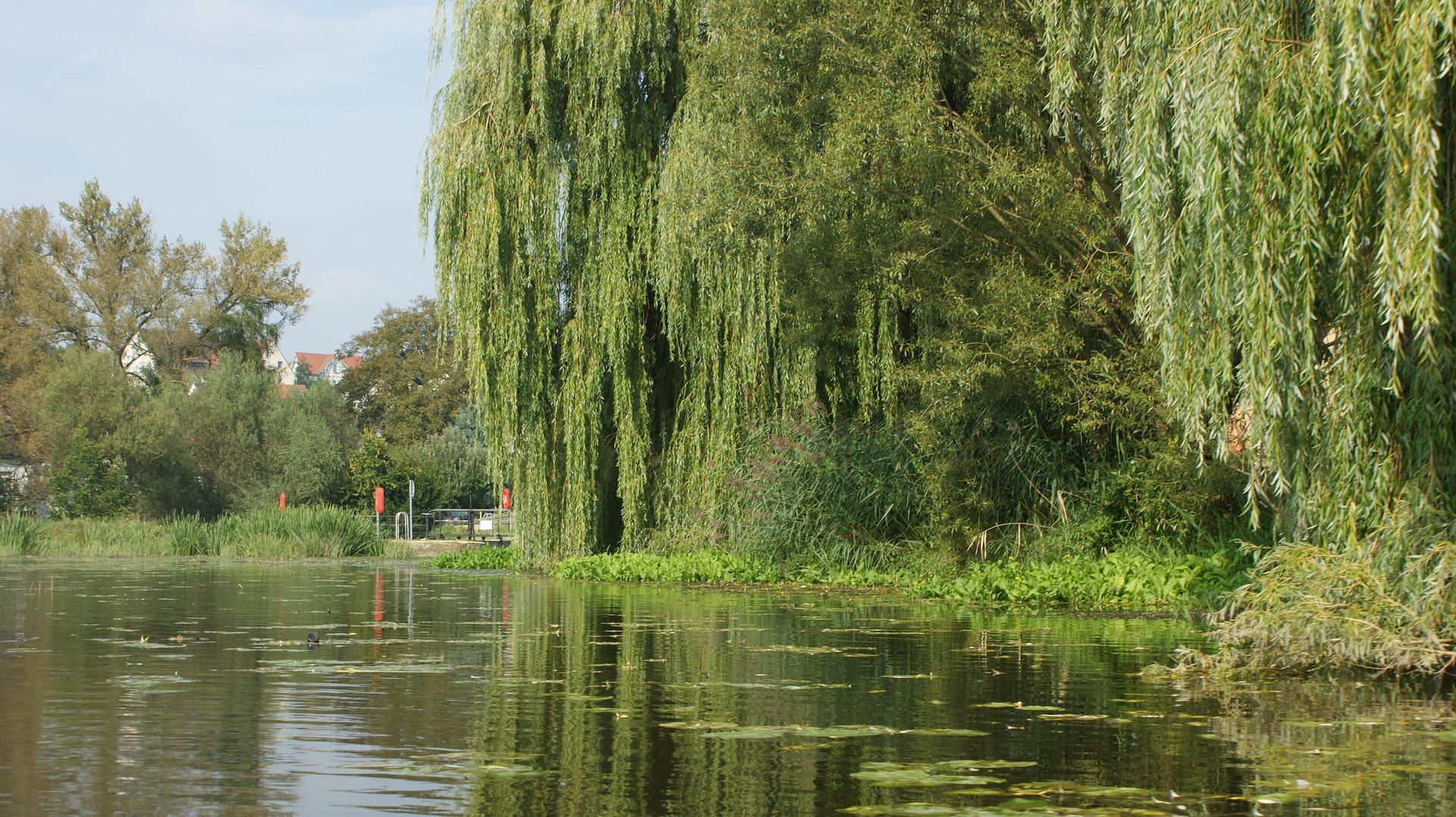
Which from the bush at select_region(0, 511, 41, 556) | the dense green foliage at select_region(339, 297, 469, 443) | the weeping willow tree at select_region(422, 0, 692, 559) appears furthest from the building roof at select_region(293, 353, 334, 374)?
the weeping willow tree at select_region(422, 0, 692, 559)

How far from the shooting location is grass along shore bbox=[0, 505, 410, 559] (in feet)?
102

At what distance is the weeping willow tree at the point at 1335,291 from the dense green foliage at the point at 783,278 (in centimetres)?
406

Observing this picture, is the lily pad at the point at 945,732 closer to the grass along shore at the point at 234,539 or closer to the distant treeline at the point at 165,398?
the grass along shore at the point at 234,539

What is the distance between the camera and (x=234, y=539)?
31.7 m

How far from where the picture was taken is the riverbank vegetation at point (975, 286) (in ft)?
→ 26.0

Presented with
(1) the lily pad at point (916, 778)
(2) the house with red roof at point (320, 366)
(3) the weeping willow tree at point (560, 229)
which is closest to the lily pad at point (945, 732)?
(1) the lily pad at point (916, 778)

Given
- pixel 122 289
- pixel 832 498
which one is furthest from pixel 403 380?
pixel 832 498

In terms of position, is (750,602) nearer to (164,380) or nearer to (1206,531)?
(1206,531)

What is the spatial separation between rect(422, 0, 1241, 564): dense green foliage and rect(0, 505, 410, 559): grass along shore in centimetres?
1095

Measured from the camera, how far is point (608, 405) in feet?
73.7

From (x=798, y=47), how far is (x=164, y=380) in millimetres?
44421

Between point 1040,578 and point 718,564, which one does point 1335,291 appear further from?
point 718,564

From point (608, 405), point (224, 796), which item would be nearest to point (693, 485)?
point (608, 405)

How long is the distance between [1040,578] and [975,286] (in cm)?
347
